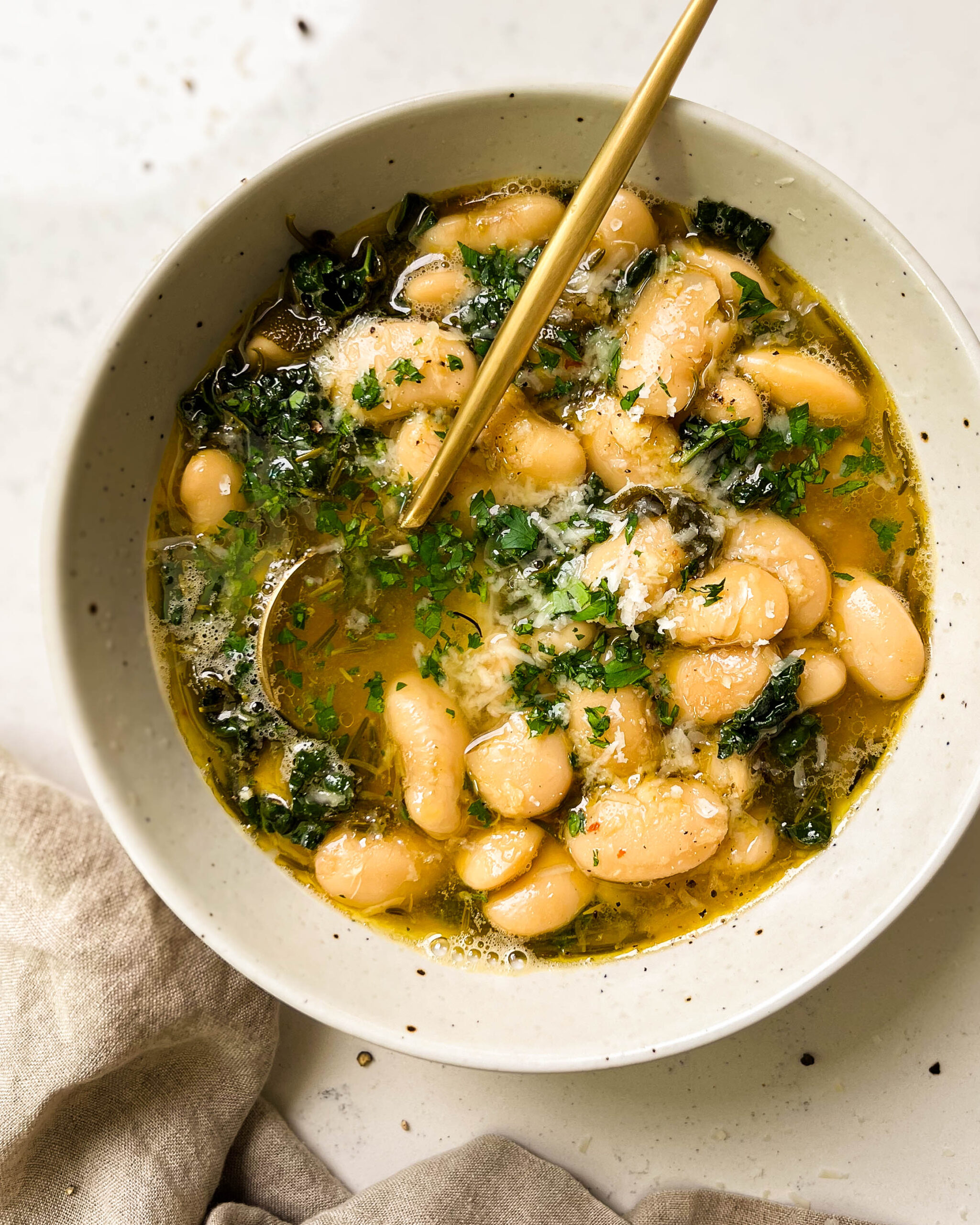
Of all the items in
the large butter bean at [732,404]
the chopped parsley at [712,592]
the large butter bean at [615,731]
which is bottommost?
the large butter bean at [615,731]

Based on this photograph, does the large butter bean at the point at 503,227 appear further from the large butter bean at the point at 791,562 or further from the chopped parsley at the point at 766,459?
the large butter bean at the point at 791,562

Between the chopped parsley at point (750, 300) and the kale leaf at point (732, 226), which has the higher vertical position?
the kale leaf at point (732, 226)

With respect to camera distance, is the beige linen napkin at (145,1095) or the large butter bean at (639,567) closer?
the large butter bean at (639,567)

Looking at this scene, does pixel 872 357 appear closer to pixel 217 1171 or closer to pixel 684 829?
pixel 684 829

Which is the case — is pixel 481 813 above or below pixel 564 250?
below

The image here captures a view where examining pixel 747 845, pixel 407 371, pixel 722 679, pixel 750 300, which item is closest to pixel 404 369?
pixel 407 371

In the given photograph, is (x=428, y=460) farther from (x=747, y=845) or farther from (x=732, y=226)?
(x=747, y=845)

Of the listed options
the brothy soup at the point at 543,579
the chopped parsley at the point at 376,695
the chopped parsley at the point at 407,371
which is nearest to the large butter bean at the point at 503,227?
the brothy soup at the point at 543,579
